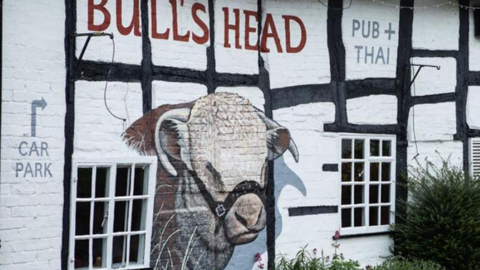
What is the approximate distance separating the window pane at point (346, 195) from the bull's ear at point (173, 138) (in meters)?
2.36

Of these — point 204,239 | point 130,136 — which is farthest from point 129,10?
point 204,239

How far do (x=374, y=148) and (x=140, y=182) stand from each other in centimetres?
345

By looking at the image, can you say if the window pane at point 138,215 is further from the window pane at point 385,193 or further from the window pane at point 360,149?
the window pane at point 385,193

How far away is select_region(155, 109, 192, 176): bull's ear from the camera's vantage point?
8.84 metres

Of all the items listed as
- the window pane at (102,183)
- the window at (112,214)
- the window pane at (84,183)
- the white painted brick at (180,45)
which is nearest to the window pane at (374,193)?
the white painted brick at (180,45)

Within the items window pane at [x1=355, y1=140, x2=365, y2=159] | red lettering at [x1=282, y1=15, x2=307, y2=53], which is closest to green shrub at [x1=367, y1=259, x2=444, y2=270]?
window pane at [x1=355, y1=140, x2=365, y2=159]

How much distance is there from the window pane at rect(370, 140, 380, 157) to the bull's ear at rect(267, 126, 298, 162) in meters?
1.37

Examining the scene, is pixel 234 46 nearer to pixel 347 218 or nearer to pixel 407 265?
pixel 347 218

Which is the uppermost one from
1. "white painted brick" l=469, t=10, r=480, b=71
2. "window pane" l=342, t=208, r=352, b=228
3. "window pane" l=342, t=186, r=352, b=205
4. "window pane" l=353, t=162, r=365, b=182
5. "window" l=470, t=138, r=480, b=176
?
"white painted brick" l=469, t=10, r=480, b=71

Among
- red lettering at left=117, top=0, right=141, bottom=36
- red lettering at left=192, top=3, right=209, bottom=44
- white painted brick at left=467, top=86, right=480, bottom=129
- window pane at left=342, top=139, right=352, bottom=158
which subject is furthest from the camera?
white painted brick at left=467, top=86, right=480, bottom=129

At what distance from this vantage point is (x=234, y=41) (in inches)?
376

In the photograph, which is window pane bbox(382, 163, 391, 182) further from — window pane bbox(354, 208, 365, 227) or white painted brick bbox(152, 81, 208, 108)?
white painted brick bbox(152, 81, 208, 108)

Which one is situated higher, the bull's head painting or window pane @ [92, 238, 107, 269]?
the bull's head painting

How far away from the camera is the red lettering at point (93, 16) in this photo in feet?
27.2
